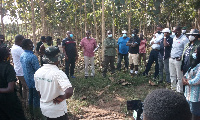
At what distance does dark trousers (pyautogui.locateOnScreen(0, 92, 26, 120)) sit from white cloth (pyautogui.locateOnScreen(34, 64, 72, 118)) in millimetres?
562

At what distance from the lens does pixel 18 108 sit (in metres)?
3.01

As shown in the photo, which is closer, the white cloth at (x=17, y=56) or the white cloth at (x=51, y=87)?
the white cloth at (x=51, y=87)

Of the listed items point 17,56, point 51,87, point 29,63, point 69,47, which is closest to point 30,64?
point 29,63

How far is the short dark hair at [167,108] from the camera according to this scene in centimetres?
112

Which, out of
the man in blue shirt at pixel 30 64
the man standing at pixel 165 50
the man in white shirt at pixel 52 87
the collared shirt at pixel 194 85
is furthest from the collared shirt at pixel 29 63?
the man standing at pixel 165 50

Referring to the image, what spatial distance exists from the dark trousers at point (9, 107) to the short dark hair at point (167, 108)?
2.31 metres

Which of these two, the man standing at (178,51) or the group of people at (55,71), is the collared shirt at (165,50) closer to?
the group of people at (55,71)

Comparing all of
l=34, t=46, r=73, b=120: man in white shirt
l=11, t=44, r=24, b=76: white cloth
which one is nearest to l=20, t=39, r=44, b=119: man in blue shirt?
l=11, t=44, r=24, b=76: white cloth

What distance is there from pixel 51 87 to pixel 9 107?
861 mm

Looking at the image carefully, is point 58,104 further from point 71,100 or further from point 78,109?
point 71,100

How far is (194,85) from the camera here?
2982 millimetres

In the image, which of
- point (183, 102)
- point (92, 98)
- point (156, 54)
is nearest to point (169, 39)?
point (156, 54)

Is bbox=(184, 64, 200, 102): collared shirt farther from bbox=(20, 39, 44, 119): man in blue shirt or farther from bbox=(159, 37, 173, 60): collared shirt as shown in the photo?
bbox=(159, 37, 173, 60): collared shirt

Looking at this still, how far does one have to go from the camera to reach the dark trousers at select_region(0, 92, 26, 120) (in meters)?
2.86
